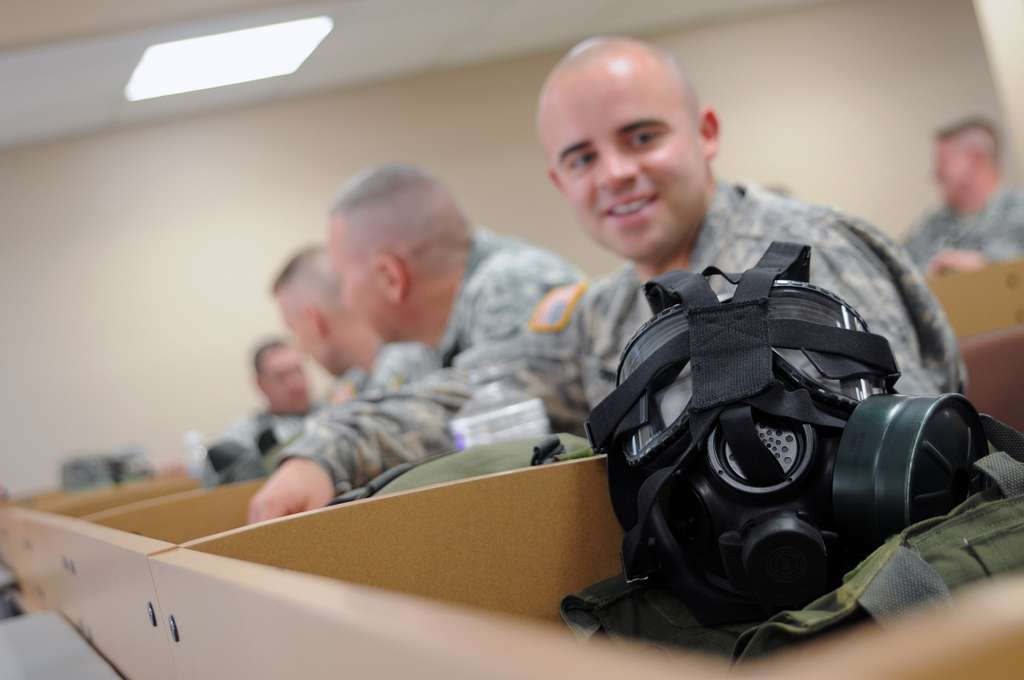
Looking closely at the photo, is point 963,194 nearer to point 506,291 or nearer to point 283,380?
point 283,380

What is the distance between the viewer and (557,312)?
190 centimetres

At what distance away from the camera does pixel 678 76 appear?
1.84 metres

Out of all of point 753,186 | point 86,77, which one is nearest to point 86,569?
point 753,186

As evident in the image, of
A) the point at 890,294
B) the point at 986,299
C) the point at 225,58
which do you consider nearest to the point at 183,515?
the point at 890,294

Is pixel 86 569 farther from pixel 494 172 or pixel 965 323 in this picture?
pixel 494 172

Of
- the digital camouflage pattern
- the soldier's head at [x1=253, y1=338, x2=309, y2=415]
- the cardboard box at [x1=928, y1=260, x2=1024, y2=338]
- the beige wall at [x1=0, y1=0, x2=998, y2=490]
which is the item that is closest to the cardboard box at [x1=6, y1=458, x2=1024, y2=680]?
the cardboard box at [x1=928, y1=260, x2=1024, y2=338]

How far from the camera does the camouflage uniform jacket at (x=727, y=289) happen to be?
1471mm

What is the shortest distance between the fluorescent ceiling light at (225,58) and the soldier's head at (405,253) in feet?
9.88

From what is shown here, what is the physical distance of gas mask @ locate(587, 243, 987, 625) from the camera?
2.72 ft

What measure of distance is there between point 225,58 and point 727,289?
489 cm

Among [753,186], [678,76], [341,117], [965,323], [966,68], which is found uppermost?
[341,117]

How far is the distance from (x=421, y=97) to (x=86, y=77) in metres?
2.33

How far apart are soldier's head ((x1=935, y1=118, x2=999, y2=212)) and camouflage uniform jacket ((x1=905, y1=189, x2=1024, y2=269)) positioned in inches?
3.2

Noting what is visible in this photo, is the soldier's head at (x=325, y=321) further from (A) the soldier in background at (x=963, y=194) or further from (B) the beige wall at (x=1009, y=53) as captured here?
(A) the soldier in background at (x=963, y=194)
